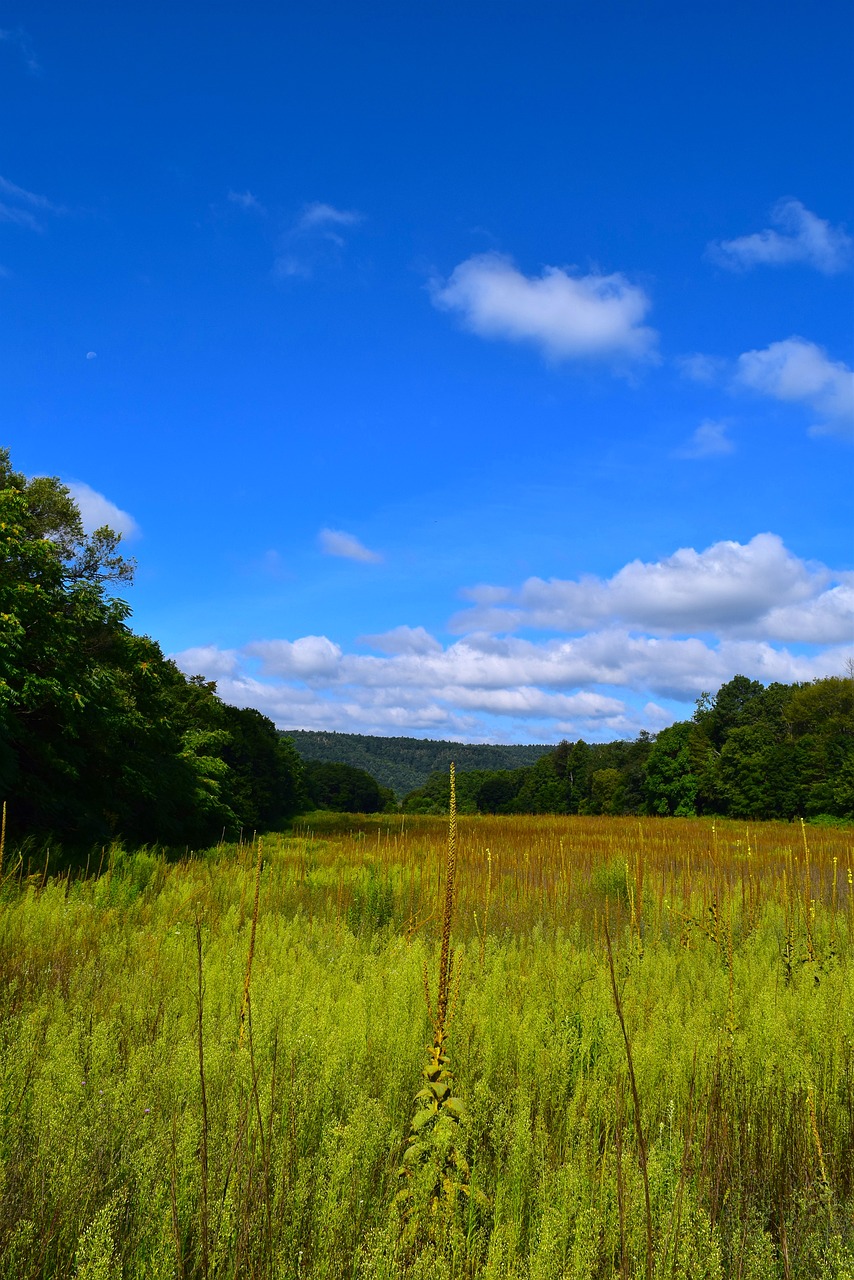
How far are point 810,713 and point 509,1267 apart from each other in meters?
58.3

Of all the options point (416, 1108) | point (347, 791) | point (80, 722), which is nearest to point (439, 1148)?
point (416, 1108)

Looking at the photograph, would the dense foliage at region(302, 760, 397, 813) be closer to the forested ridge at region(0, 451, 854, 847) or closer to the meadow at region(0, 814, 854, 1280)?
the forested ridge at region(0, 451, 854, 847)

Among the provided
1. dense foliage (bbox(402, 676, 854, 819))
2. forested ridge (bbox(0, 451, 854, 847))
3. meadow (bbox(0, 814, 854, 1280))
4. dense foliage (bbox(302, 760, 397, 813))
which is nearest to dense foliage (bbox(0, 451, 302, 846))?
forested ridge (bbox(0, 451, 854, 847))

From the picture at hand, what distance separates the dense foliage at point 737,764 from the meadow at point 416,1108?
26124mm

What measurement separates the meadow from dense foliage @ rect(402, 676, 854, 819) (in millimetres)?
26124

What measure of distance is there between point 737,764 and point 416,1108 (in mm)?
52257

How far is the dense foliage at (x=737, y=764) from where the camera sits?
143ft

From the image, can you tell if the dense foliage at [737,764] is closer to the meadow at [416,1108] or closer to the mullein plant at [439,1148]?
the meadow at [416,1108]

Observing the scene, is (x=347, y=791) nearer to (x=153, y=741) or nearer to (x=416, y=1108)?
(x=153, y=741)

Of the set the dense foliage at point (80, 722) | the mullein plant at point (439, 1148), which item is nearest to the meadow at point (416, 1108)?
the mullein plant at point (439, 1148)

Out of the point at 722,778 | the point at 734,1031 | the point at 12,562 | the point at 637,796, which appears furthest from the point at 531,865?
the point at 637,796

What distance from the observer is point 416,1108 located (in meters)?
3.13

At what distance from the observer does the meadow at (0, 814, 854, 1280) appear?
2.12m

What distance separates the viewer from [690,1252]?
2.08 m
